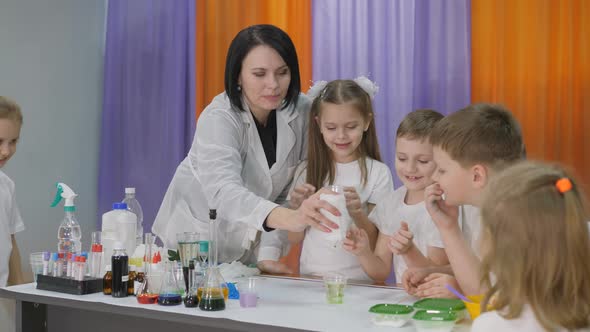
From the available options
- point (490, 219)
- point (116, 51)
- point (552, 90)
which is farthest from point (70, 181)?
point (490, 219)

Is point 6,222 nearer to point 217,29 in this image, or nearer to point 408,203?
point 408,203

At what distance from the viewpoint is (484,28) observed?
3260mm

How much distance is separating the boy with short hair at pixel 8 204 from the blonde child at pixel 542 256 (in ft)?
6.58

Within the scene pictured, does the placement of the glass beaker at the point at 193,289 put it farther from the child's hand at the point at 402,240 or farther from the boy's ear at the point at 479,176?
the boy's ear at the point at 479,176

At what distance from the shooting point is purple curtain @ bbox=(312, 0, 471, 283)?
10.8ft

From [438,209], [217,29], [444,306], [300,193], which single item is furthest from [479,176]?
[217,29]

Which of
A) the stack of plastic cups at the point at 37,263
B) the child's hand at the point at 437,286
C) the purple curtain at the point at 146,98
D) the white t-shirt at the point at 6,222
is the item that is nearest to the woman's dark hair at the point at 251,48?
the stack of plastic cups at the point at 37,263

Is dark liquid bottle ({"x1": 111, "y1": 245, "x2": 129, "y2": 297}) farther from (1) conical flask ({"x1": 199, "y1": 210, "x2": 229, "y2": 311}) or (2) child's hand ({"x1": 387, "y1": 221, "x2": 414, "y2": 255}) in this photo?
(2) child's hand ({"x1": 387, "y1": 221, "x2": 414, "y2": 255})

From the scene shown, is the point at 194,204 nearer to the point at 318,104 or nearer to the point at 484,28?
the point at 318,104

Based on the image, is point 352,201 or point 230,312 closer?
point 230,312

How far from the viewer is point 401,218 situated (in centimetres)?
239

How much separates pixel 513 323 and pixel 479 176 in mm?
674

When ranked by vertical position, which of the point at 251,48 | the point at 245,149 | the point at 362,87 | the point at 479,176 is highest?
the point at 251,48

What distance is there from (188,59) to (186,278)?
98.9 inches
